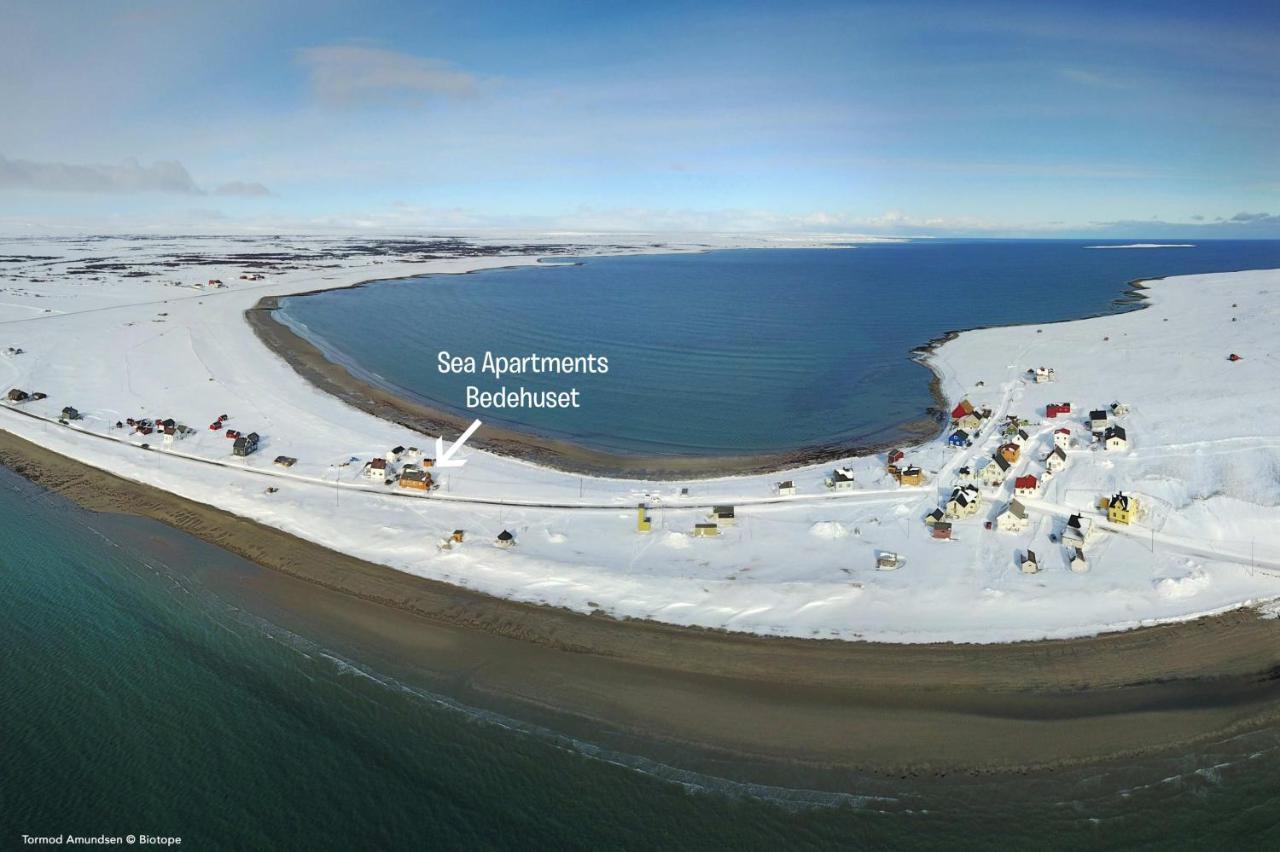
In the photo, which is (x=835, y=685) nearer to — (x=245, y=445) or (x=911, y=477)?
(x=911, y=477)

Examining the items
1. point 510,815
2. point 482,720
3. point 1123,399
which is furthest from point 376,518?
point 1123,399

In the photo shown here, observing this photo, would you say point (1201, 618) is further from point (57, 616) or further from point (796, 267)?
point (796, 267)

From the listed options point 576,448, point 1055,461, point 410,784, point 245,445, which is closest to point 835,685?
point 410,784

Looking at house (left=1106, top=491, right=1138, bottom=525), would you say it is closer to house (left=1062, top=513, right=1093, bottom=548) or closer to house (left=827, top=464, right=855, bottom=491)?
house (left=1062, top=513, right=1093, bottom=548)

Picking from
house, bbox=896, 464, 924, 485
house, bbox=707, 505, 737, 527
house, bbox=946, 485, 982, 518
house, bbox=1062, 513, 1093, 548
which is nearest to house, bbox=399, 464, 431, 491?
house, bbox=707, 505, 737, 527

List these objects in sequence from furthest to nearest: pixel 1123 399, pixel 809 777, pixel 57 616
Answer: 1. pixel 1123 399
2. pixel 57 616
3. pixel 809 777

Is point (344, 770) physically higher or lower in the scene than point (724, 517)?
lower
